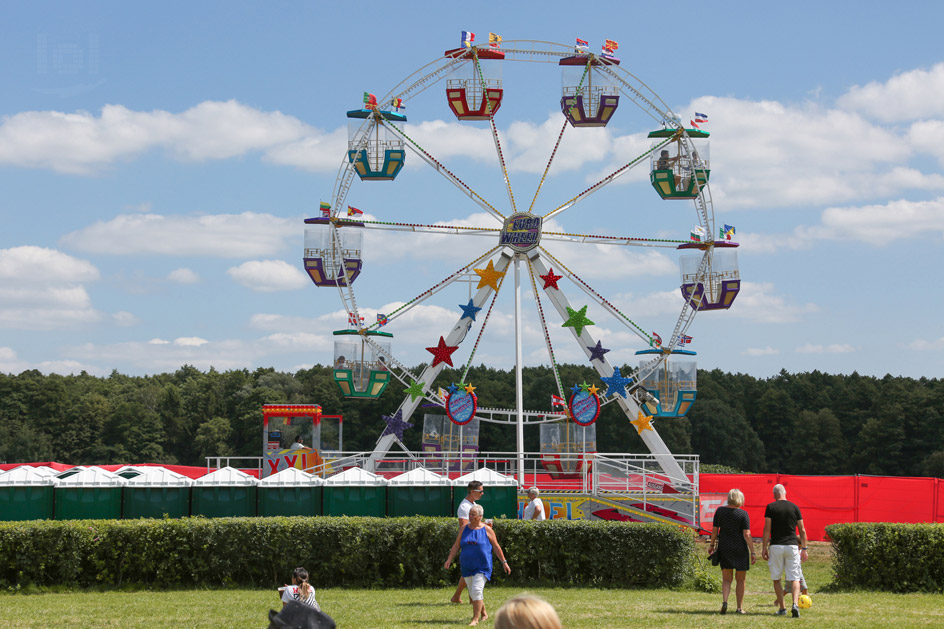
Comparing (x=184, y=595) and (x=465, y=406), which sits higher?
(x=465, y=406)

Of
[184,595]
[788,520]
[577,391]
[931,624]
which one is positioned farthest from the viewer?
[577,391]

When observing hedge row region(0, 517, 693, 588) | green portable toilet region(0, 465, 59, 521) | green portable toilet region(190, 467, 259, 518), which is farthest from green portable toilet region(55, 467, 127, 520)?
hedge row region(0, 517, 693, 588)

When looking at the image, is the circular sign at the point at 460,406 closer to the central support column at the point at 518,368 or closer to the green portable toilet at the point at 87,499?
the central support column at the point at 518,368

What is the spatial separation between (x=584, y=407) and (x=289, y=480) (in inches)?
465

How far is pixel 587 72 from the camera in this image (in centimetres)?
3034

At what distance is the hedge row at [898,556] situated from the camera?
14.2 m

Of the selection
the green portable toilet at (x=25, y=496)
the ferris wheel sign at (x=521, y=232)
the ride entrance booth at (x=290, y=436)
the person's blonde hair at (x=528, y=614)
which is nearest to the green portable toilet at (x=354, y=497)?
the green portable toilet at (x=25, y=496)

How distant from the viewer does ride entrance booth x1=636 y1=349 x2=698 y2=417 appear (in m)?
30.2

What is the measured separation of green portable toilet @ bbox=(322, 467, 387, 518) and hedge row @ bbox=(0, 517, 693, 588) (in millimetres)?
4589

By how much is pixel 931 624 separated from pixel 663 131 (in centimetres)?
2196

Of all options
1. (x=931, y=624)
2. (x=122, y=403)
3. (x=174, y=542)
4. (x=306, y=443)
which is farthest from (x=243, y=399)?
(x=931, y=624)

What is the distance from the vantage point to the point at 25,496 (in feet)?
61.0

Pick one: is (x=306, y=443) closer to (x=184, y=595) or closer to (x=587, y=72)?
(x=587, y=72)

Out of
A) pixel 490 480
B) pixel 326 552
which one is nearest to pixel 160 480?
pixel 326 552
